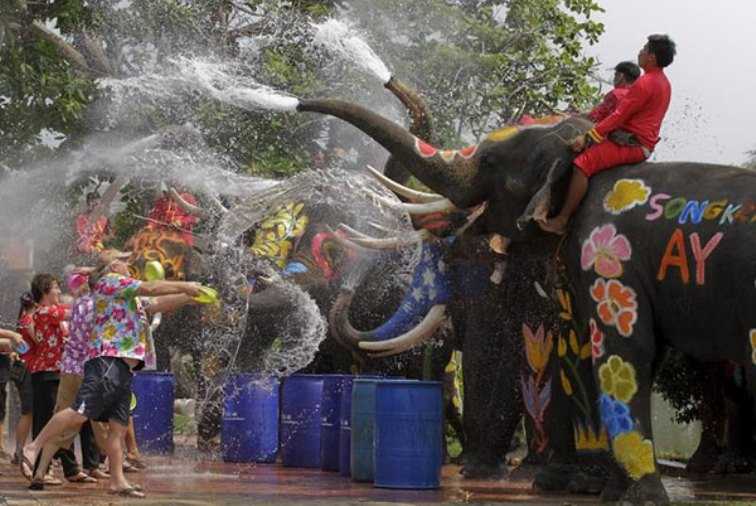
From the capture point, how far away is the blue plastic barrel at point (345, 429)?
13.6 m

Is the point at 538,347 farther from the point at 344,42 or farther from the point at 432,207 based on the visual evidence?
the point at 344,42

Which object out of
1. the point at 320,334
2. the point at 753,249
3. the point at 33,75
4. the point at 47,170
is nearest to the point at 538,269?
the point at 753,249

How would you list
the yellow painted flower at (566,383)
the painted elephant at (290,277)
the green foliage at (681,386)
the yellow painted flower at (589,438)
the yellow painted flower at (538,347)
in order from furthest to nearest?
the painted elephant at (290,277), the green foliage at (681,386), the yellow painted flower at (538,347), the yellow painted flower at (566,383), the yellow painted flower at (589,438)

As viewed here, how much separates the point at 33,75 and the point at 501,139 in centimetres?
928

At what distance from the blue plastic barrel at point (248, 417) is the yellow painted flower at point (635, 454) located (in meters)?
5.33

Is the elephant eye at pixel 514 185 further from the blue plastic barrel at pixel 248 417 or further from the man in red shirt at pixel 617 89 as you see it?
the blue plastic barrel at pixel 248 417

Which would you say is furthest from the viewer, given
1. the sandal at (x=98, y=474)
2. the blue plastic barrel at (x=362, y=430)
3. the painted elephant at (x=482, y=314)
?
the sandal at (x=98, y=474)

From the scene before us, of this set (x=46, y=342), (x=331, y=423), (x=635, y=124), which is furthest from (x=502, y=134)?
(x=46, y=342)

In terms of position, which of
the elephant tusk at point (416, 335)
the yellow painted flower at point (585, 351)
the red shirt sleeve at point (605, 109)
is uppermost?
the red shirt sleeve at point (605, 109)

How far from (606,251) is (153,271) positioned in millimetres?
8403

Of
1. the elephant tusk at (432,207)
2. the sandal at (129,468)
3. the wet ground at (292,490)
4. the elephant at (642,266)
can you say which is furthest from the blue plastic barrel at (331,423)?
the elephant at (642,266)

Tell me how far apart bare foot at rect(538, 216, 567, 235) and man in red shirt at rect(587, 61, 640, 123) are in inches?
34.1

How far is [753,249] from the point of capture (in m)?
9.94

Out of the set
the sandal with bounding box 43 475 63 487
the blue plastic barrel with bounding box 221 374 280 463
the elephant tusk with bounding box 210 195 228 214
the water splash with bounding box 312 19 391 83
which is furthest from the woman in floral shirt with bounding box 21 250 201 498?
the water splash with bounding box 312 19 391 83
